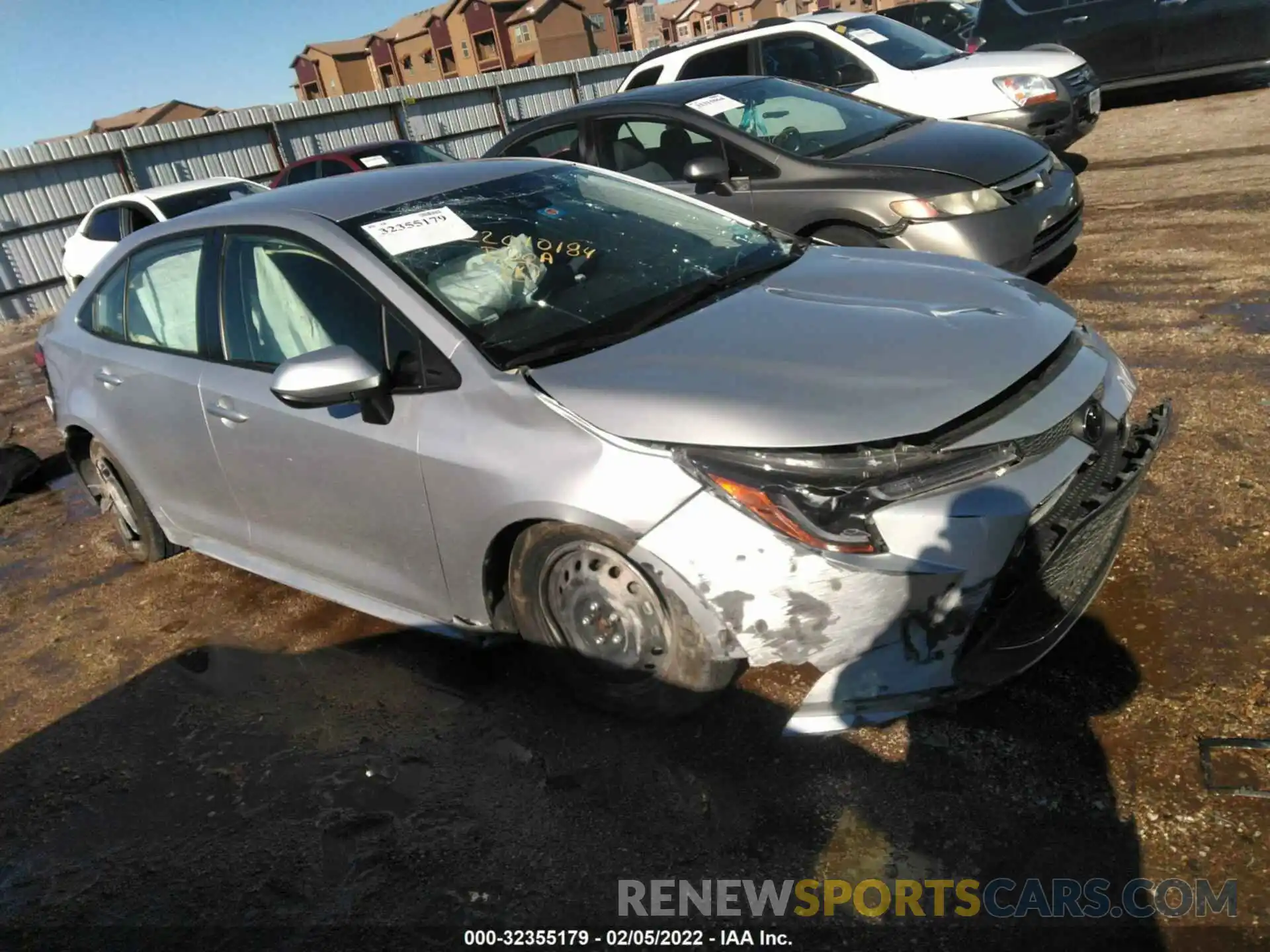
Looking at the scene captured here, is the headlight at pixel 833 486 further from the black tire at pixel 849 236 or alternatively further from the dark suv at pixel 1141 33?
the dark suv at pixel 1141 33

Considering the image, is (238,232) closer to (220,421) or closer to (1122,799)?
(220,421)

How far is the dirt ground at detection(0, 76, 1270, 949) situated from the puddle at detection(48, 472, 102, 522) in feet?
6.18

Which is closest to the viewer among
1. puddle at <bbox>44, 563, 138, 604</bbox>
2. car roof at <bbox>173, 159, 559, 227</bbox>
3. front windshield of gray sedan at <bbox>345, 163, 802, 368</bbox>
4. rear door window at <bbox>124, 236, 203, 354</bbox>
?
front windshield of gray sedan at <bbox>345, 163, 802, 368</bbox>

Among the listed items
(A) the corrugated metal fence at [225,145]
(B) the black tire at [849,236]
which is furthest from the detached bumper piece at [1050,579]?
(A) the corrugated metal fence at [225,145]

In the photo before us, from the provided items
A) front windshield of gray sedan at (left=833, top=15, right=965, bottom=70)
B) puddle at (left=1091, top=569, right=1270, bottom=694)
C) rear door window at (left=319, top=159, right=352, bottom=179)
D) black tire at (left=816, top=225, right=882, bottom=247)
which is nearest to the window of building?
rear door window at (left=319, top=159, right=352, bottom=179)

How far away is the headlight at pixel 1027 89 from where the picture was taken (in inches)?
340

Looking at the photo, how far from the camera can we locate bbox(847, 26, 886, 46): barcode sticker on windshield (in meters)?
9.10

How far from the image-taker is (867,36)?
917 centimetres

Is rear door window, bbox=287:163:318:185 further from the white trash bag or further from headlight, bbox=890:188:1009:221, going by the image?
the white trash bag

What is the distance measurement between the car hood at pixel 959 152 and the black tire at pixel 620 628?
3.96 m

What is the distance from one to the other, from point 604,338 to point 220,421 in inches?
63.9

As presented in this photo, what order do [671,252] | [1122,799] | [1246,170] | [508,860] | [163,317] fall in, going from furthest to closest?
[1246,170], [163,317], [671,252], [508,860], [1122,799]

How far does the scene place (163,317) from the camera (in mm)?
4020

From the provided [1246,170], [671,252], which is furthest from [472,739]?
[1246,170]
